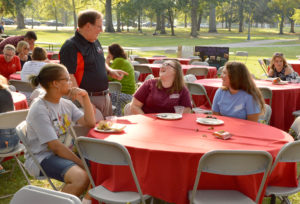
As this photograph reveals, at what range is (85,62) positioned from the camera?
451 centimetres

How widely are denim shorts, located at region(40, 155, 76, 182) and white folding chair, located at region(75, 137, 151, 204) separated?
335mm

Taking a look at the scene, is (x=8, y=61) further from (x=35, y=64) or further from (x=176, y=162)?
(x=176, y=162)

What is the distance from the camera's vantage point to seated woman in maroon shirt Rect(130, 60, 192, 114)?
4746mm

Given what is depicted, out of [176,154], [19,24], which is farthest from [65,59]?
[19,24]

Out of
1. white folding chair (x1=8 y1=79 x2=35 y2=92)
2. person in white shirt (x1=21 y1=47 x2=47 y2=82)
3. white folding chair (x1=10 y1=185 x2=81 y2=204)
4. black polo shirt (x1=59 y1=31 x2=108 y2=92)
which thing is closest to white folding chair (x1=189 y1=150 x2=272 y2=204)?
white folding chair (x1=10 y1=185 x2=81 y2=204)

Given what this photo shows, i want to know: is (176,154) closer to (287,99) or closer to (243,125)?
(243,125)

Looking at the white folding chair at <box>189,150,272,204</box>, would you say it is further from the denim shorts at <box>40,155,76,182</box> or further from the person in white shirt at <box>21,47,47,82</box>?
the person in white shirt at <box>21,47,47,82</box>

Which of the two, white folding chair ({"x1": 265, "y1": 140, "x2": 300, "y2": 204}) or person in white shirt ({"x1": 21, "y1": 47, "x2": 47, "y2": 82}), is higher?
person in white shirt ({"x1": 21, "y1": 47, "x2": 47, "y2": 82})

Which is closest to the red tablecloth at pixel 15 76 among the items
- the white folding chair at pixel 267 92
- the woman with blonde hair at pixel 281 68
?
the white folding chair at pixel 267 92

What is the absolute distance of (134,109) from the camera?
4859mm

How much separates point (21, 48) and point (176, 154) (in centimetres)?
683

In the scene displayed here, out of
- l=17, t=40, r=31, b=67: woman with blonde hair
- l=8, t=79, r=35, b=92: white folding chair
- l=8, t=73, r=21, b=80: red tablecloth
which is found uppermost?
l=17, t=40, r=31, b=67: woman with blonde hair

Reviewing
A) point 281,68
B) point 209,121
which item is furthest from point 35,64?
point 281,68

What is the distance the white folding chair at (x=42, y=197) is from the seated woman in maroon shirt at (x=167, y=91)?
3.01 m
